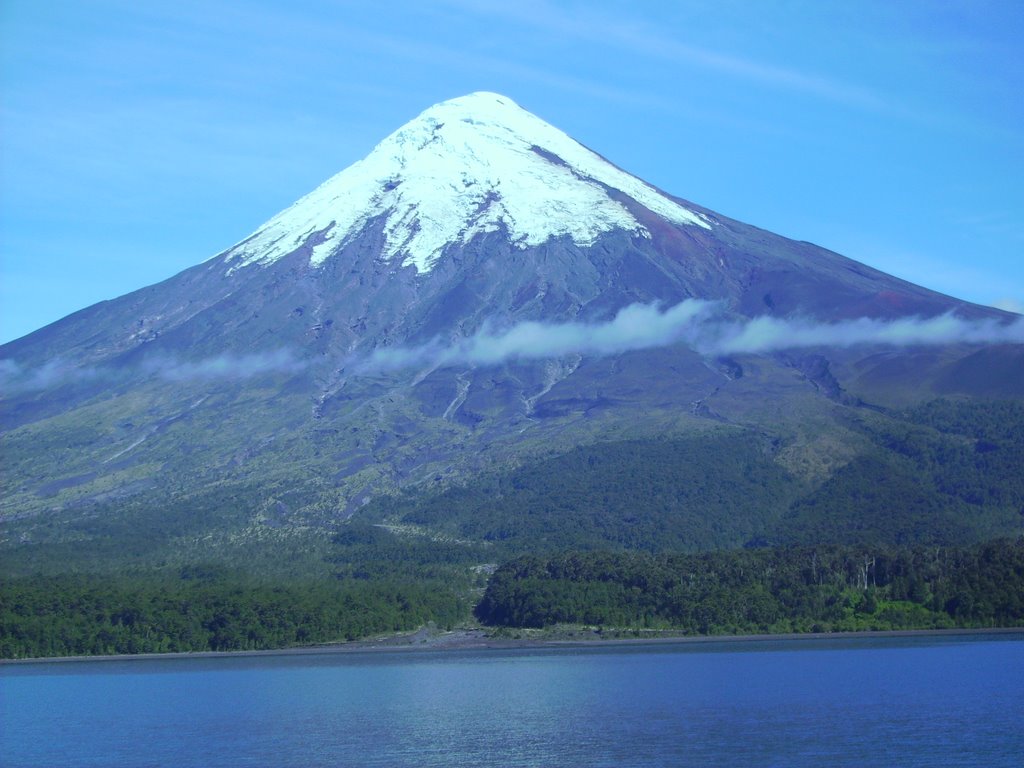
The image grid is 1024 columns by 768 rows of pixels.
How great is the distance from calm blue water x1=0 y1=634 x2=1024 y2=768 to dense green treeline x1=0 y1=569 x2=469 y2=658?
42.8 feet

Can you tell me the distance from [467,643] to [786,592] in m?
A: 25.3

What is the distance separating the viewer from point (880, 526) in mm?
144625

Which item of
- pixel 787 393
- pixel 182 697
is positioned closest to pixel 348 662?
pixel 182 697

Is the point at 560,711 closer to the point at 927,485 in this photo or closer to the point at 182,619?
the point at 182,619

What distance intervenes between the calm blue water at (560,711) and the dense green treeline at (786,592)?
889cm

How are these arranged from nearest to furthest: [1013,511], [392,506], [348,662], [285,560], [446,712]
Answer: [446,712], [348,662], [285,560], [1013,511], [392,506]

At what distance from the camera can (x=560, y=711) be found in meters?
64.7

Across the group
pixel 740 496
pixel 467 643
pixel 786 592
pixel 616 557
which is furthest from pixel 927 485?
pixel 467 643

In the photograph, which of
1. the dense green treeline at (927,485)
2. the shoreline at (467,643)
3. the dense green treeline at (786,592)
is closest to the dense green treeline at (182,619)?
the shoreline at (467,643)

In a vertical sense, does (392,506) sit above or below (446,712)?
above

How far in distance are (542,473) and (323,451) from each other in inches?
1298

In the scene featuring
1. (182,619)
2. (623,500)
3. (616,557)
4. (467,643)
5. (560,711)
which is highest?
(623,500)

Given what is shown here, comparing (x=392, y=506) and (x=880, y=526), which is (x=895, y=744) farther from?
(x=392, y=506)

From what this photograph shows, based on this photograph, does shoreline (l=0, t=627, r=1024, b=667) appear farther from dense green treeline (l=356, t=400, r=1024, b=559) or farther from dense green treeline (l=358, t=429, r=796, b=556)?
dense green treeline (l=358, t=429, r=796, b=556)
